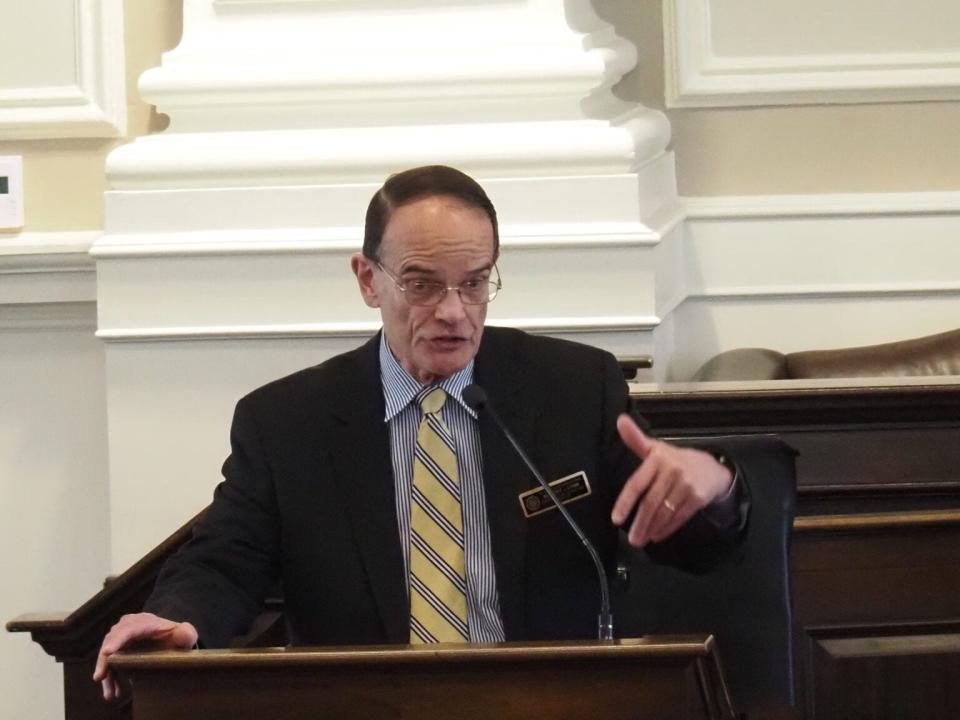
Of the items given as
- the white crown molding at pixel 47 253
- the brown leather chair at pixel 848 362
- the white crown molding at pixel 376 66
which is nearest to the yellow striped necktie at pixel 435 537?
the white crown molding at pixel 376 66

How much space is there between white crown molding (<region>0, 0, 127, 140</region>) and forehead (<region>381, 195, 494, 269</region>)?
A: 158cm

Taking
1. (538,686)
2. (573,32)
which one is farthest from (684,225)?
(538,686)

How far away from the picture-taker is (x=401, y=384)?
2.50 m

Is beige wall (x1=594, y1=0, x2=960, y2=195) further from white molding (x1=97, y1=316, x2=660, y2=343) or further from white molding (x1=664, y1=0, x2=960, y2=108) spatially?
white molding (x1=97, y1=316, x2=660, y2=343)

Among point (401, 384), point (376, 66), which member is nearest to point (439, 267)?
point (401, 384)

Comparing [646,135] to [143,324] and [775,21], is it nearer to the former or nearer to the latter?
[775,21]

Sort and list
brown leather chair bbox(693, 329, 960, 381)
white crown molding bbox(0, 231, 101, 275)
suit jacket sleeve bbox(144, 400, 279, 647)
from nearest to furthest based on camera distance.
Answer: suit jacket sleeve bbox(144, 400, 279, 647) → brown leather chair bbox(693, 329, 960, 381) → white crown molding bbox(0, 231, 101, 275)

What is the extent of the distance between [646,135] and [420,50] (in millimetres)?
545

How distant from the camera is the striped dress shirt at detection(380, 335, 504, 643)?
7.75 feet

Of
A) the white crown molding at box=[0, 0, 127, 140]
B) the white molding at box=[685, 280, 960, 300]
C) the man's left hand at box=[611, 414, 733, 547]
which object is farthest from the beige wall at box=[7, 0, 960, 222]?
the man's left hand at box=[611, 414, 733, 547]

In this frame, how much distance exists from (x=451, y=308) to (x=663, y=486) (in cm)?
50

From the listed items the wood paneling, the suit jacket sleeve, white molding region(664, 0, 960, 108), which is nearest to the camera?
the suit jacket sleeve

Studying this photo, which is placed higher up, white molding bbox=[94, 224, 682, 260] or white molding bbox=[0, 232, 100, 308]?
white molding bbox=[94, 224, 682, 260]

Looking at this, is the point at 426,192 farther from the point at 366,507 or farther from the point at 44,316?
the point at 44,316
